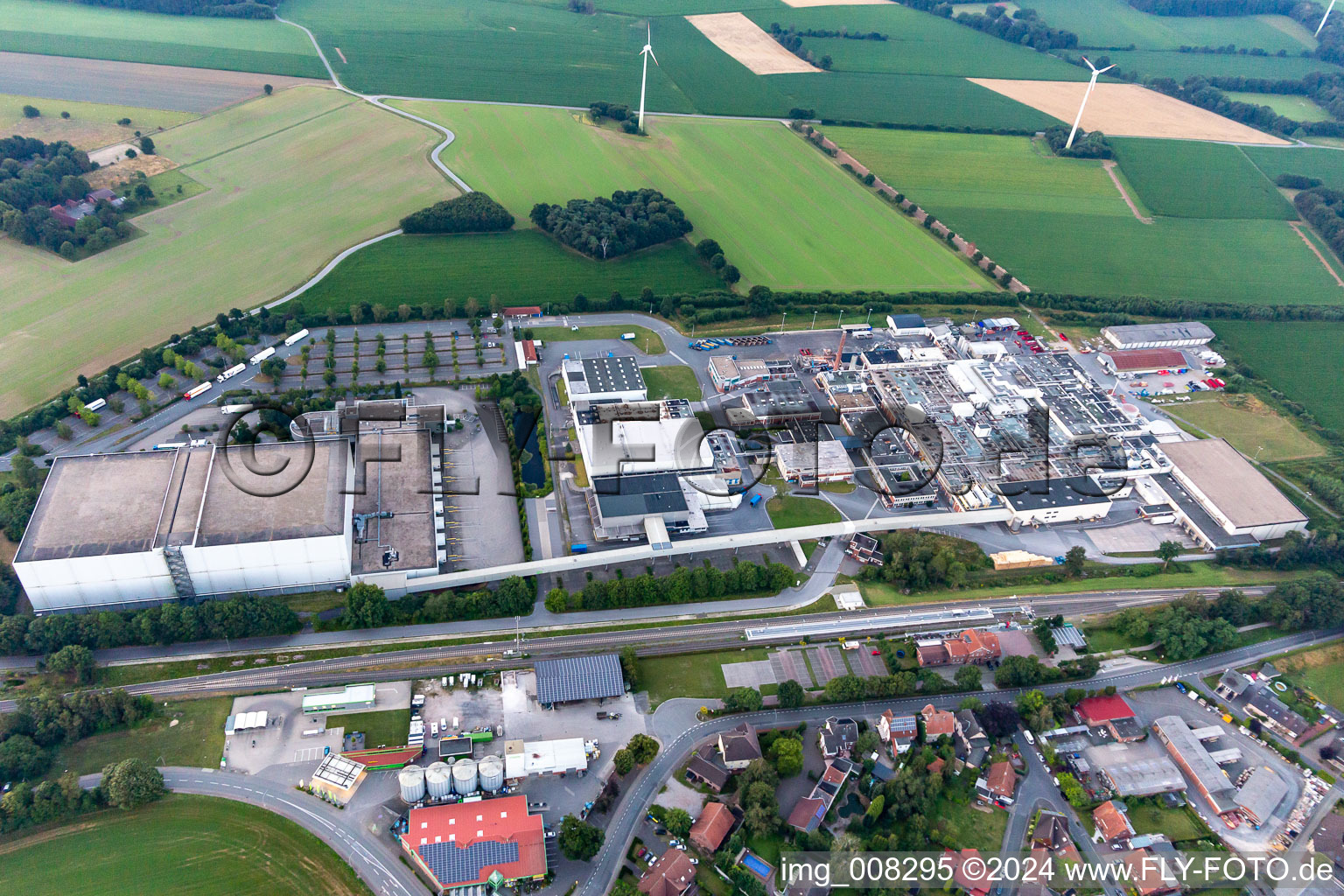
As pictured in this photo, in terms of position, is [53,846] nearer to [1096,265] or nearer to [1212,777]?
[1212,777]

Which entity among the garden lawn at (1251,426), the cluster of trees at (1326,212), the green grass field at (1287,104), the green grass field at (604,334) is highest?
the green grass field at (1287,104)

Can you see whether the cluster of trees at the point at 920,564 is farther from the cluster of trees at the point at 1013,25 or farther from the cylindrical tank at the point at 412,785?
the cluster of trees at the point at 1013,25

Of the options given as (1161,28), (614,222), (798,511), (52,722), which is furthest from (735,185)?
(1161,28)

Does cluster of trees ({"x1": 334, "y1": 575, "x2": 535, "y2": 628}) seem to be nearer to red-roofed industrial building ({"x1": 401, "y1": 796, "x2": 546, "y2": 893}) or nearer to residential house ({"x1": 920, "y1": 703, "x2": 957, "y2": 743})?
red-roofed industrial building ({"x1": 401, "y1": 796, "x2": 546, "y2": 893})

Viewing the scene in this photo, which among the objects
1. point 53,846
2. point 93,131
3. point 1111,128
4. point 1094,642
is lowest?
point 53,846

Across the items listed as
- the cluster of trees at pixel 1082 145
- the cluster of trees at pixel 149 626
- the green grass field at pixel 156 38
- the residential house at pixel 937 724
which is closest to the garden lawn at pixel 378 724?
the cluster of trees at pixel 149 626

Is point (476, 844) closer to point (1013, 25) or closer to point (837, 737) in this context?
point (837, 737)

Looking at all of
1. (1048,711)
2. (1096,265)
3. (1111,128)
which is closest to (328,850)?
(1048,711)
